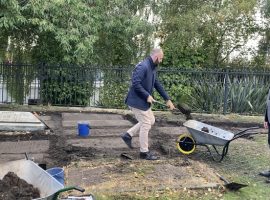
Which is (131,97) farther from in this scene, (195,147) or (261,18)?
(261,18)

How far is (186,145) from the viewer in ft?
26.2

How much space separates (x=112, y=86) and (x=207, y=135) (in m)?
6.59

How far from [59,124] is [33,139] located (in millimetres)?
1679

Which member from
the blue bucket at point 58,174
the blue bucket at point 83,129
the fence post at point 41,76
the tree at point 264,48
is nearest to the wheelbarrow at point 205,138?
the blue bucket at point 83,129

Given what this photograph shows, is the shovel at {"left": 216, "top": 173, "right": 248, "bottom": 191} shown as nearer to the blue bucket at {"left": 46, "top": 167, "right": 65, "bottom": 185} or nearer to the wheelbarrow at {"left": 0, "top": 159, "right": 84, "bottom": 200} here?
the blue bucket at {"left": 46, "top": 167, "right": 65, "bottom": 185}

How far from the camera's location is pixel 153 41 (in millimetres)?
17078

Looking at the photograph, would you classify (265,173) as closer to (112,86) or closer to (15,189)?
(15,189)

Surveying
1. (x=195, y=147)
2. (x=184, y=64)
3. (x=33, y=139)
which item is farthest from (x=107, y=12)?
(x=195, y=147)

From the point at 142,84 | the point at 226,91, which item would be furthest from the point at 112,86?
the point at 142,84

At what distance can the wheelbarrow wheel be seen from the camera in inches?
313

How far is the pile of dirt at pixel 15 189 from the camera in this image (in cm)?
432

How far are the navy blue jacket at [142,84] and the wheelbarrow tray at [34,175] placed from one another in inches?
116

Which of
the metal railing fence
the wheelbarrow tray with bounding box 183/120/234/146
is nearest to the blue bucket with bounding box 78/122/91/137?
the wheelbarrow tray with bounding box 183/120/234/146

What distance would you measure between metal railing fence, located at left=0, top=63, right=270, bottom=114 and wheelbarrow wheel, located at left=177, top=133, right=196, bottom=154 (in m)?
5.51
